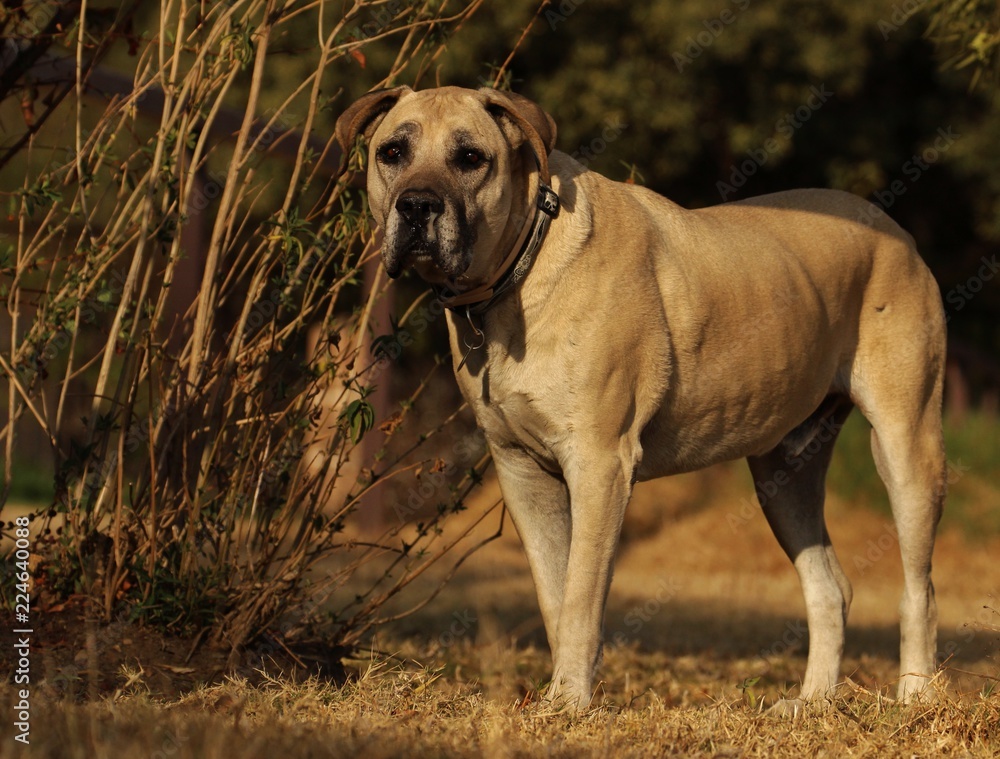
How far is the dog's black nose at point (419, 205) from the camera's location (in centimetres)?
377

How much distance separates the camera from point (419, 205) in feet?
12.4

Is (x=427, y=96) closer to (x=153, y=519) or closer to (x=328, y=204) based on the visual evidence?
(x=328, y=204)

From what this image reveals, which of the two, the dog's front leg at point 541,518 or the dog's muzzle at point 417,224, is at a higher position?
the dog's muzzle at point 417,224

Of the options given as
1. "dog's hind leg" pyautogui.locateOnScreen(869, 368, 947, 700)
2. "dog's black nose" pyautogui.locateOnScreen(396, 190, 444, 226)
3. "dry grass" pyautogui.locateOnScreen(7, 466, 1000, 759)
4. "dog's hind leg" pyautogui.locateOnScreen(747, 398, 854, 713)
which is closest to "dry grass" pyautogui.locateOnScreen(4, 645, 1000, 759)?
"dry grass" pyautogui.locateOnScreen(7, 466, 1000, 759)

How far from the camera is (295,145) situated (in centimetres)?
715

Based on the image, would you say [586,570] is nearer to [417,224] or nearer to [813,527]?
[417,224]

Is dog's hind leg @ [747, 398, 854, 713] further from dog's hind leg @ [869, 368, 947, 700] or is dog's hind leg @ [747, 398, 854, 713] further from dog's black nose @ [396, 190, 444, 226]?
dog's black nose @ [396, 190, 444, 226]

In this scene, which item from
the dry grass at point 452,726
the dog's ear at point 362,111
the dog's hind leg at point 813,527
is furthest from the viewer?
the dog's hind leg at point 813,527

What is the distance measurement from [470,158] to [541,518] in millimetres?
1275

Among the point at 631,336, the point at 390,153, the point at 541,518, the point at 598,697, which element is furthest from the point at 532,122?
the point at 598,697

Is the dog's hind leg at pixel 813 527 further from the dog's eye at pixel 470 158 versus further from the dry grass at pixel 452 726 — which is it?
the dog's eye at pixel 470 158

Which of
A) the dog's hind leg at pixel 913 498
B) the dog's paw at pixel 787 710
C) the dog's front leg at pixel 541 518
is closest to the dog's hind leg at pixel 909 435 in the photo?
the dog's hind leg at pixel 913 498

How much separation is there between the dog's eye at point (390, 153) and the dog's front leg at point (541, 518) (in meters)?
1.02

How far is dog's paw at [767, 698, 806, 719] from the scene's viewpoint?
3.86 meters
